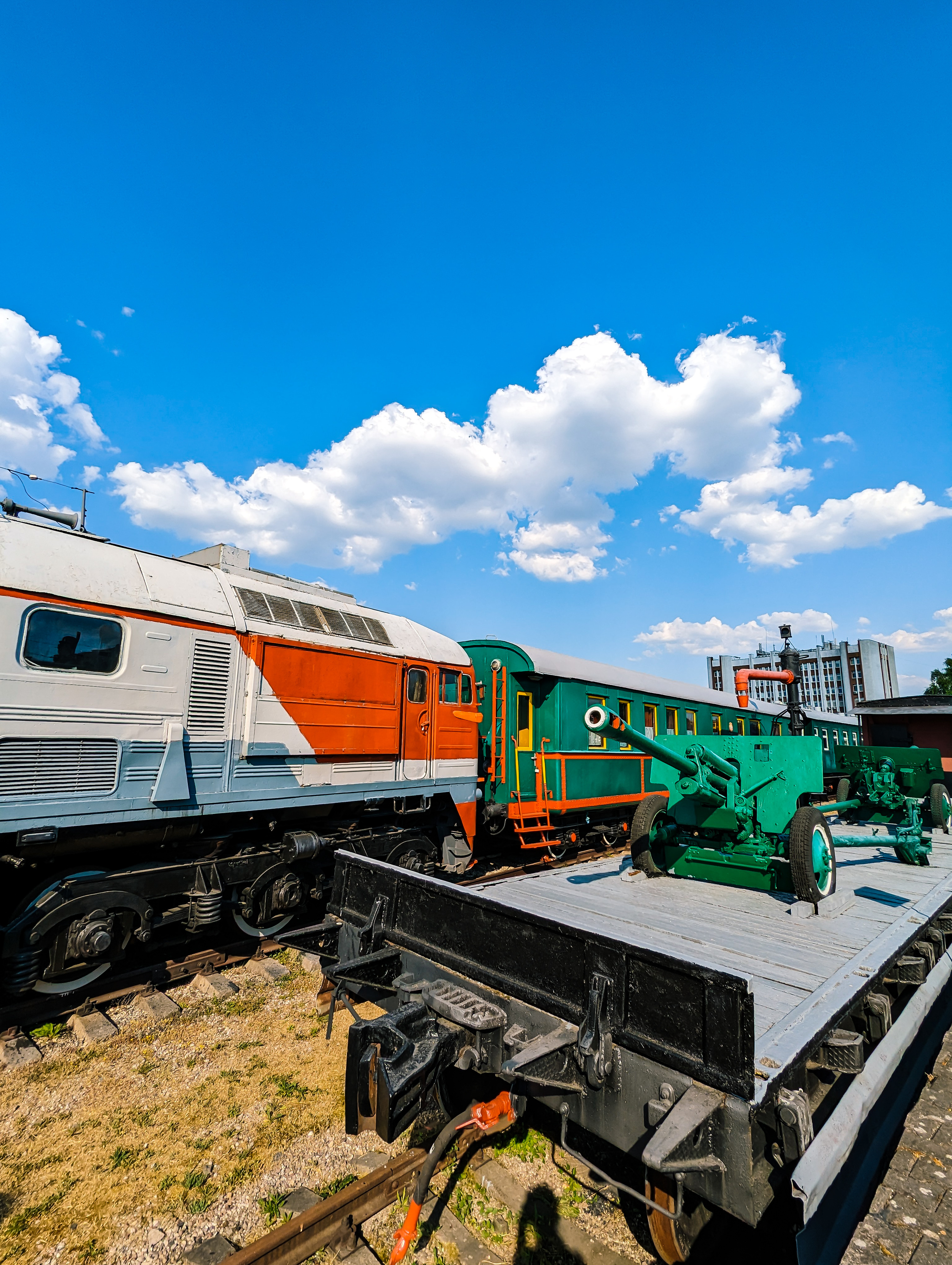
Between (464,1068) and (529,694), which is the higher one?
(529,694)

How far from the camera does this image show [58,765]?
5.00m

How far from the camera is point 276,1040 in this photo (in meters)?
4.81

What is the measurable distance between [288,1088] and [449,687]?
532cm

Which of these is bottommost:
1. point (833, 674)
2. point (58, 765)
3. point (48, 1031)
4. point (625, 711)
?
point (48, 1031)

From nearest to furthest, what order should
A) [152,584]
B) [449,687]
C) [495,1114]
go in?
[495,1114]
[152,584]
[449,687]

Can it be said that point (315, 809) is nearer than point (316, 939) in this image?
No

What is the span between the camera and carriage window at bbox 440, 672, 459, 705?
8.76m

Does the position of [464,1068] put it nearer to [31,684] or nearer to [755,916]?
[755,916]

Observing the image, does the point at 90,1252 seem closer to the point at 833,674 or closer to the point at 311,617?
the point at 311,617

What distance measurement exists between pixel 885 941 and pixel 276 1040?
4452 millimetres

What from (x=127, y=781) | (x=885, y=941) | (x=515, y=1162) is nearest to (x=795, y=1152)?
(x=515, y=1162)

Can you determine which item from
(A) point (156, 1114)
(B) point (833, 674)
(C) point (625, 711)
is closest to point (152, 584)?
(A) point (156, 1114)

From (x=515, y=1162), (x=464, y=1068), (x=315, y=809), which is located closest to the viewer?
(x=464, y=1068)

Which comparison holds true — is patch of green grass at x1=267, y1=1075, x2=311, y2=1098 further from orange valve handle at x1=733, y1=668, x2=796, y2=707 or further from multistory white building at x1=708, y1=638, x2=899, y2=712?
multistory white building at x1=708, y1=638, x2=899, y2=712
